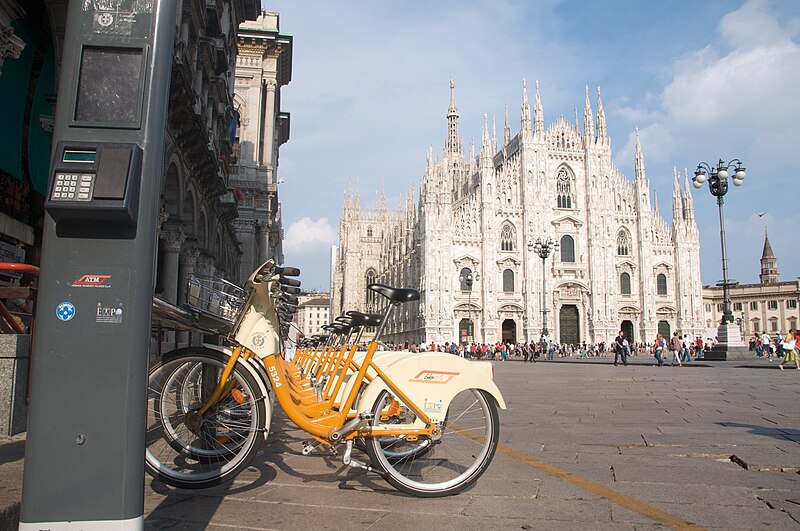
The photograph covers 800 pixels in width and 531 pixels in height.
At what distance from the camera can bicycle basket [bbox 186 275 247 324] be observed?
381 centimetres

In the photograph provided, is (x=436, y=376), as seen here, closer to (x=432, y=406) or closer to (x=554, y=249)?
(x=432, y=406)

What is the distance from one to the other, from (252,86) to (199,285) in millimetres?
23255

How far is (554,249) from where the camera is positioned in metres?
47.1

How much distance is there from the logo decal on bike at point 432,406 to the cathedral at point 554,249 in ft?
136

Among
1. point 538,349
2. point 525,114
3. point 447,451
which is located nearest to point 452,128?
point 525,114

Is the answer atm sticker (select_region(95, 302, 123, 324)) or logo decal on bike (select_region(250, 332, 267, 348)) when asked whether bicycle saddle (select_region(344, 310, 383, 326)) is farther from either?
atm sticker (select_region(95, 302, 123, 324))

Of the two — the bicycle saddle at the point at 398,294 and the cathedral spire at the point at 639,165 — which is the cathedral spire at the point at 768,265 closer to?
the cathedral spire at the point at 639,165

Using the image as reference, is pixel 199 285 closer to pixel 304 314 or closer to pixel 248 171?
pixel 248 171

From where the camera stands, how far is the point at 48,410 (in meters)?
1.96

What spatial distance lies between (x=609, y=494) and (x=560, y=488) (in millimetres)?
288

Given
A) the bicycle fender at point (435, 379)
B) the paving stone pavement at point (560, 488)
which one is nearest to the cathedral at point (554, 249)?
the paving stone pavement at point (560, 488)

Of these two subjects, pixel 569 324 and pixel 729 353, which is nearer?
pixel 729 353

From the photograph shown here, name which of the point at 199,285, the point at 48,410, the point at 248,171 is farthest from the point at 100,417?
the point at 248,171

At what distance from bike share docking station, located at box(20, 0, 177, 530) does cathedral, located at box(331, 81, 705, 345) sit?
142ft
